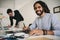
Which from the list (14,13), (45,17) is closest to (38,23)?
(45,17)

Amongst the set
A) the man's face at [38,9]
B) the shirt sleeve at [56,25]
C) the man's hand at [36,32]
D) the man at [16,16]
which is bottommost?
the man's hand at [36,32]

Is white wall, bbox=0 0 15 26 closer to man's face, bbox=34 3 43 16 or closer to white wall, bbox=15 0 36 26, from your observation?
white wall, bbox=15 0 36 26

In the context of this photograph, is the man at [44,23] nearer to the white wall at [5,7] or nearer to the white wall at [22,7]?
the white wall at [22,7]

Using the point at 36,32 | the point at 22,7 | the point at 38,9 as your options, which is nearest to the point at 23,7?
the point at 22,7

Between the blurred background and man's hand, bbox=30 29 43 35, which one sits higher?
the blurred background

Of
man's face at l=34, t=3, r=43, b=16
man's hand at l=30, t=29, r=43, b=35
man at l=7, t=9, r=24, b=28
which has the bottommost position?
man's hand at l=30, t=29, r=43, b=35

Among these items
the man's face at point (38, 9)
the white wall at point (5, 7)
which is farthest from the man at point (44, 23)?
the white wall at point (5, 7)

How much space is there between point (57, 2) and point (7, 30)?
476 millimetres

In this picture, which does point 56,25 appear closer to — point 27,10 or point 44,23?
point 44,23

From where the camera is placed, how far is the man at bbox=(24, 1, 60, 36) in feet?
3.26

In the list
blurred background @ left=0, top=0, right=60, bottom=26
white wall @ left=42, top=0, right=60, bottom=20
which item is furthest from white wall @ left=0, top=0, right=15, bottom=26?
white wall @ left=42, top=0, right=60, bottom=20

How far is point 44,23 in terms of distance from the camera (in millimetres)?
1008

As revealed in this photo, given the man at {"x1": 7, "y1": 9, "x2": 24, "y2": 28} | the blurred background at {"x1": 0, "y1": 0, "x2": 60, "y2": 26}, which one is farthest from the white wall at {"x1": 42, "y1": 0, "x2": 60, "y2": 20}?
the man at {"x1": 7, "y1": 9, "x2": 24, "y2": 28}

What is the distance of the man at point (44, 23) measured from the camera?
99 cm
